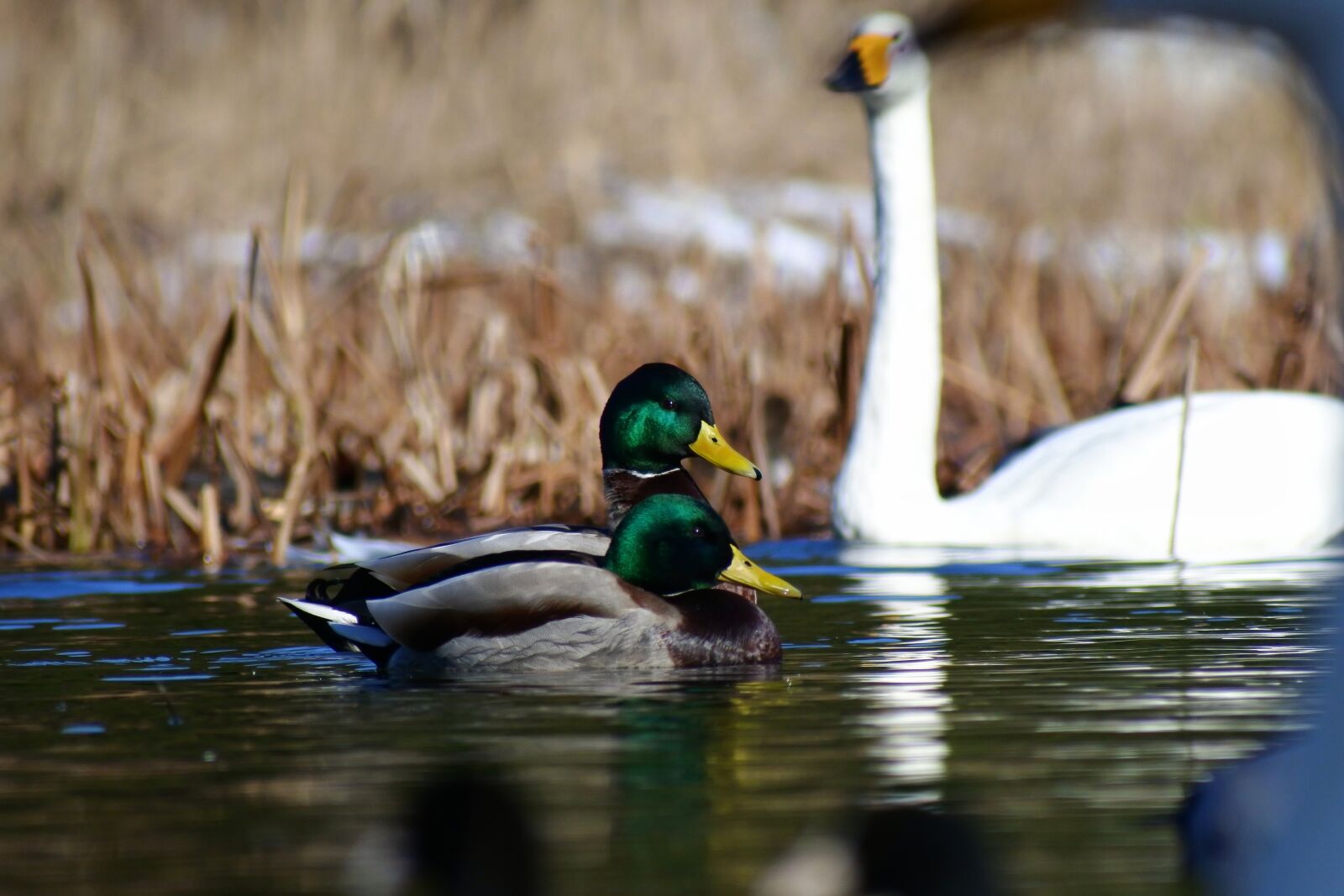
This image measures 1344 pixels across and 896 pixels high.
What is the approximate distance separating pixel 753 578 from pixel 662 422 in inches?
29.0

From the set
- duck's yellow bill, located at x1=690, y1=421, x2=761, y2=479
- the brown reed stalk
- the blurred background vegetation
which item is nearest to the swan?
the blurred background vegetation

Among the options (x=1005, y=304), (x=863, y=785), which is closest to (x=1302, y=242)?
(x=1005, y=304)

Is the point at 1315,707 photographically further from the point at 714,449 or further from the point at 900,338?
the point at 900,338

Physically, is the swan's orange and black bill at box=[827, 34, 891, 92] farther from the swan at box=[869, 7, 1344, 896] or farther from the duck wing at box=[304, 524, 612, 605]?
the swan at box=[869, 7, 1344, 896]

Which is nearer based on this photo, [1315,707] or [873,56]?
[1315,707]

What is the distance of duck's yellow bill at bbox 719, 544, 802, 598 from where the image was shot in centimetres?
455

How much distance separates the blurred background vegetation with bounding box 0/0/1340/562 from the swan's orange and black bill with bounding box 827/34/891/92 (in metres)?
1.14

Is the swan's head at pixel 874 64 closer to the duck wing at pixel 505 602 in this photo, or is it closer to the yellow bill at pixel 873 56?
the yellow bill at pixel 873 56

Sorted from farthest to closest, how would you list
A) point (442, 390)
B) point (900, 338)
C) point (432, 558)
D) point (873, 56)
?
point (442, 390) < point (900, 338) < point (873, 56) < point (432, 558)

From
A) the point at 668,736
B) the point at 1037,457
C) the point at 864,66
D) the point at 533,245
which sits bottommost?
the point at 668,736

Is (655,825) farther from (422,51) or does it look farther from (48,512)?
(422,51)

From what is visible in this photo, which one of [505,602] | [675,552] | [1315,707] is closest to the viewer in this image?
[1315,707]

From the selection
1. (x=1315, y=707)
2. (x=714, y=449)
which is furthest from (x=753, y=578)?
(x=1315, y=707)

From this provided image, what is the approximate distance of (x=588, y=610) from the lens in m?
4.40
